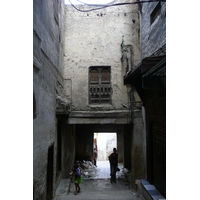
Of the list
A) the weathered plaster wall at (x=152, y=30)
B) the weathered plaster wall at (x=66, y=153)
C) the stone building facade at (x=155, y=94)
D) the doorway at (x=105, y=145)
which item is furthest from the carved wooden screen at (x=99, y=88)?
the doorway at (x=105, y=145)

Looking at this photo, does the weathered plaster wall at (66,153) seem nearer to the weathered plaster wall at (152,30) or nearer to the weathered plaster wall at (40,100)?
the weathered plaster wall at (40,100)

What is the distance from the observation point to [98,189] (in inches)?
310

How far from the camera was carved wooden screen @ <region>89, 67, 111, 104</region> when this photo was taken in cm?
829

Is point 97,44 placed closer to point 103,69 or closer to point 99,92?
point 103,69

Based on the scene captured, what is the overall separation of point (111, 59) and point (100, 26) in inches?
59.7

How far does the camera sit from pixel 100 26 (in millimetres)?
8422

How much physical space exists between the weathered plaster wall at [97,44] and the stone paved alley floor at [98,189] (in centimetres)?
321

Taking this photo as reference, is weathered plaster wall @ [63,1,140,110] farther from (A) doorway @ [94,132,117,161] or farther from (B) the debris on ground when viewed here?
(A) doorway @ [94,132,117,161]

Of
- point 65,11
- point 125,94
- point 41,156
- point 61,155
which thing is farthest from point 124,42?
point 41,156

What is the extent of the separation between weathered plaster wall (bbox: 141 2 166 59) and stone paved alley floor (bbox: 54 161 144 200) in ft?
14.2

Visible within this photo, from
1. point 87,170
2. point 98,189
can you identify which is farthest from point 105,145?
point 98,189

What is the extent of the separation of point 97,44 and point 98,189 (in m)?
6.00

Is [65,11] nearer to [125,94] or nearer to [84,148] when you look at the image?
[125,94]

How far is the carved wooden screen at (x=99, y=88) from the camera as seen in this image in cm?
829
